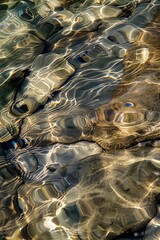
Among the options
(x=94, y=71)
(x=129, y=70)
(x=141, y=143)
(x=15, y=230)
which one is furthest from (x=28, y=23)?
(x=15, y=230)

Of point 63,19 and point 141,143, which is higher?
point 63,19

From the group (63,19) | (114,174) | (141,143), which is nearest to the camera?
(114,174)

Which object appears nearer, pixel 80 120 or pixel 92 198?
pixel 92 198

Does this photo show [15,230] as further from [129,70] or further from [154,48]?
[154,48]

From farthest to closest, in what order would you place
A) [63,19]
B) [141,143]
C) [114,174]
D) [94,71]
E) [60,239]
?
[63,19]
[94,71]
[141,143]
[114,174]
[60,239]

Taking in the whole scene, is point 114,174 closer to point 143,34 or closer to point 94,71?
point 94,71

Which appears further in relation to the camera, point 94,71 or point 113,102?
point 94,71
